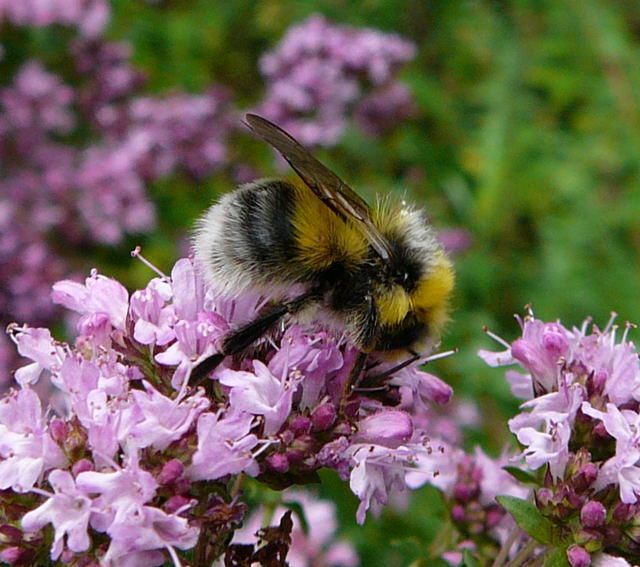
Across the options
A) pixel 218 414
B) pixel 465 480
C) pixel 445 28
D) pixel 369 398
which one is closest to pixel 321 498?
pixel 465 480

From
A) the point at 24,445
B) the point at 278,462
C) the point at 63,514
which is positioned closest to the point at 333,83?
the point at 278,462

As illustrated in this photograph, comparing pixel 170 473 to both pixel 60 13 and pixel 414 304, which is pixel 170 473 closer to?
pixel 414 304

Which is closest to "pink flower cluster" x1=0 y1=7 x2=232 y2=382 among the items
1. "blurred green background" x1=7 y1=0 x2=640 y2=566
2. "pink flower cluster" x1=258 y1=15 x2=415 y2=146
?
"blurred green background" x1=7 y1=0 x2=640 y2=566

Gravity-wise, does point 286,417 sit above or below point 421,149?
above

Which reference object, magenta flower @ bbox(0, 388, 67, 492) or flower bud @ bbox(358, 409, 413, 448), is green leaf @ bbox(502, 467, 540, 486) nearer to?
flower bud @ bbox(358, 409, 413, 448)

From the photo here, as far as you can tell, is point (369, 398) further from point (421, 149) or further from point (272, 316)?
point (421, 149)

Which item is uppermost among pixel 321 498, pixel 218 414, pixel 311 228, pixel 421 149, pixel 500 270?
pixel 311 228

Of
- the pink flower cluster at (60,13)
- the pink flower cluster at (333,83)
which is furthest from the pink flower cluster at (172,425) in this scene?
the pink flower cluster at (60,13)

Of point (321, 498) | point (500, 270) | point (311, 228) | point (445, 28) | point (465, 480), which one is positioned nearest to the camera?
point (311, 228)
